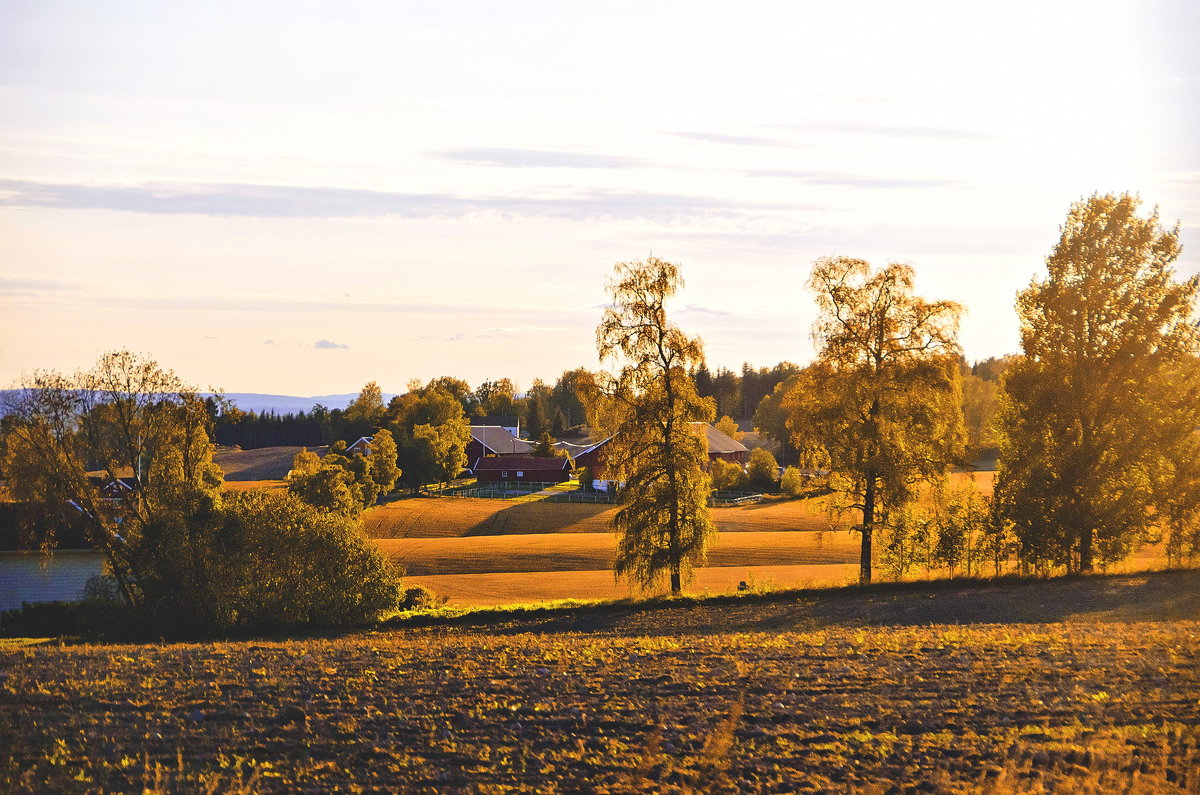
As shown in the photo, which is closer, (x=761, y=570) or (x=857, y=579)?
(x=857, y=579)

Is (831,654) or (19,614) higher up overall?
(831,654)

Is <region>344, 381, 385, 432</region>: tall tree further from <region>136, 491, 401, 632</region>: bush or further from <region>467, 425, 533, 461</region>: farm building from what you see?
<region>136, 491, 401, 632</region>: bush

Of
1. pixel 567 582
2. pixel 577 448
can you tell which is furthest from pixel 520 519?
pixel 577 448

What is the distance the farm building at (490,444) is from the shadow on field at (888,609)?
8826 cm

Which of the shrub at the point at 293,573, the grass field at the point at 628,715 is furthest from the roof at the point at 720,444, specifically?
the grass field at the point at 628,715

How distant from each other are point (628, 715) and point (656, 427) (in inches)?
810

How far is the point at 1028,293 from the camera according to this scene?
32750 millimetres

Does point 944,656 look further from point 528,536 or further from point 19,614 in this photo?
point 528,536

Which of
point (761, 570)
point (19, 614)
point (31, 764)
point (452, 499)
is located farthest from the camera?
point (452, 499)

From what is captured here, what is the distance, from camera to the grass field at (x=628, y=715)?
10297 mm

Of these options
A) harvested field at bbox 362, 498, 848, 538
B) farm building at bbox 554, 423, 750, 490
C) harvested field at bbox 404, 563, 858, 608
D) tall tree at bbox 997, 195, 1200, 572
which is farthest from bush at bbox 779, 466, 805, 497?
tall tree at bbox 997, 195, 1200, 572

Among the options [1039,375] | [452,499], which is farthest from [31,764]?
[452,499]

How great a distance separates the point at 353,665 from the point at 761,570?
34.9 m

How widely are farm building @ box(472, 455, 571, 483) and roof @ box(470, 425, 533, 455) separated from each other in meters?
13.2
